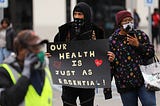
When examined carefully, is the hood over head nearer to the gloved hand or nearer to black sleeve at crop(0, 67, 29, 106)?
black sleeve at crop(0, 67, 29, 106)

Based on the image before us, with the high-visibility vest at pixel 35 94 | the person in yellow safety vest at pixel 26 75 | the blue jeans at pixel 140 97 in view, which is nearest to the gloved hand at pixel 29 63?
the person in yellow safety vest at pixel 26 75

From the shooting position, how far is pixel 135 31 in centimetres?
581

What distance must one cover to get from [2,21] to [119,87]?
692cm

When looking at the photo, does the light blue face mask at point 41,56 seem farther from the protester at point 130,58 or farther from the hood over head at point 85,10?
the hood over head at point 85,10

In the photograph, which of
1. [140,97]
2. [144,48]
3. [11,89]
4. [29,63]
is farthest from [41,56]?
[140,97]

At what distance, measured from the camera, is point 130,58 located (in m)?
5.78

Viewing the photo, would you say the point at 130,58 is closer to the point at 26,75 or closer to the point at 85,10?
the point at 85,10

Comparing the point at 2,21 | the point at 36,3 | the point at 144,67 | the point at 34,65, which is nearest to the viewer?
the point at 34,65

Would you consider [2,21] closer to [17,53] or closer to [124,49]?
[124,49]

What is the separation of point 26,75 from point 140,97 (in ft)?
8.28

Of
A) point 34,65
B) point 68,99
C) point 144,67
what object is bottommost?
point 68,99

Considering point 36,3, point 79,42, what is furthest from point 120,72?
point 36,3

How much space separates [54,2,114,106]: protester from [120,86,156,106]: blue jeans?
0.40m

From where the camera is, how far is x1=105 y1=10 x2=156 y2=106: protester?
18.9 ft
